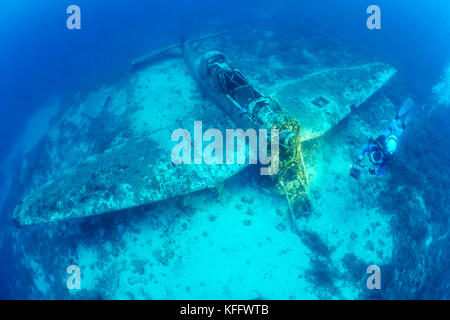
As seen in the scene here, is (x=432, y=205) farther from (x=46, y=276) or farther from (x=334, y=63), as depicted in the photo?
(x=46, y=276)

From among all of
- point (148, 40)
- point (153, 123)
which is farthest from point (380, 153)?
point (148, 40)

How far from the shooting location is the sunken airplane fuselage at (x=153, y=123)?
920 cm

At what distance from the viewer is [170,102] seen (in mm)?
15406

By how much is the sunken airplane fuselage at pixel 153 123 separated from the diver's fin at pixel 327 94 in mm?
50

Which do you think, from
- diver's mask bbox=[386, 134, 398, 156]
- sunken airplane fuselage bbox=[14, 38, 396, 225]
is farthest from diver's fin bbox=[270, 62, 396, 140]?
diver's mask bbox=[386, 134, 398, 156]

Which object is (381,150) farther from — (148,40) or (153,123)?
(148,40)

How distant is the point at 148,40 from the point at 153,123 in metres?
21.3

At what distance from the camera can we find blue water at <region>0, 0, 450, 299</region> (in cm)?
2031

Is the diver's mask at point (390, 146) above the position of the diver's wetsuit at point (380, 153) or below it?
above

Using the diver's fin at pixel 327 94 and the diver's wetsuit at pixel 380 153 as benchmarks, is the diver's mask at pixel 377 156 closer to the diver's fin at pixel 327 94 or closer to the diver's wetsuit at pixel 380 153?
the diver's wetsuit at pixel 380 153

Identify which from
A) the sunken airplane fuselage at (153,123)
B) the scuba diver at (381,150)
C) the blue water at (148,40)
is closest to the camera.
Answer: the sunken airplane fuselage at (153,123)

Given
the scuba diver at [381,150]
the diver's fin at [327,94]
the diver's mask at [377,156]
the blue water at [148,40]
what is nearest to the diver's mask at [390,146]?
the scuba diver at [381,150]

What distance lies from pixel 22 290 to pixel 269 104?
1543cm

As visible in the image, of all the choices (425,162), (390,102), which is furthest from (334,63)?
(425,162)
